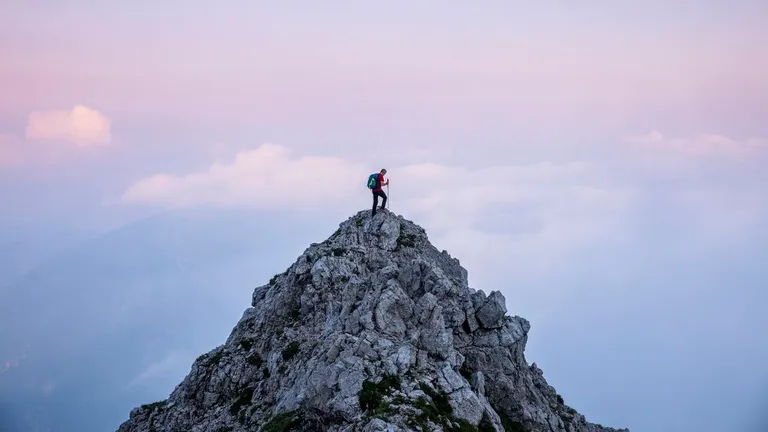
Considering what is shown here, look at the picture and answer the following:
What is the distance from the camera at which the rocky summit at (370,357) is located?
3922 centimetres

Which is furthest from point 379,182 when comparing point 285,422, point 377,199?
point 285,422

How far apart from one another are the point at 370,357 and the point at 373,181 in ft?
72.1

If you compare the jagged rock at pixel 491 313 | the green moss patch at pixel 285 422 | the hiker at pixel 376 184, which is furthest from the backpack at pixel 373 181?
the green moss patch at pixel 285 422

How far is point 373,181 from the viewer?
59.8 meters

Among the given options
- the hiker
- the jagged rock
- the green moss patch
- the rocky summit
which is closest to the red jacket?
the hiker

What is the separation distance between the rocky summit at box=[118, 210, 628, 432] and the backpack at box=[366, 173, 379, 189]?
3.87 metres

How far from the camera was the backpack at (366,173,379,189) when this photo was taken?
5950 centimetres

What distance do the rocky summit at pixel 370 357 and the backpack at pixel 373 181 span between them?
12.7 feet

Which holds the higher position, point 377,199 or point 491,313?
point 377,199

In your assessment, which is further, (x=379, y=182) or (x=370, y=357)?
(x=379, y=182)

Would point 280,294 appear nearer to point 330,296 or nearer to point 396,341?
point 330,296

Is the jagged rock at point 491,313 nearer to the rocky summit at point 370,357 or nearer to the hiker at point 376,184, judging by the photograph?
the rocky summit at point 370,357

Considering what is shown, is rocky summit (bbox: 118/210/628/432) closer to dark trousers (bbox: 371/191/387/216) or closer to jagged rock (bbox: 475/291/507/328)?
jagged rock (bbox: 475/291/507/328)

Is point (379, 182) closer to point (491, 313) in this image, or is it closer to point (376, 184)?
point (376, 184)
